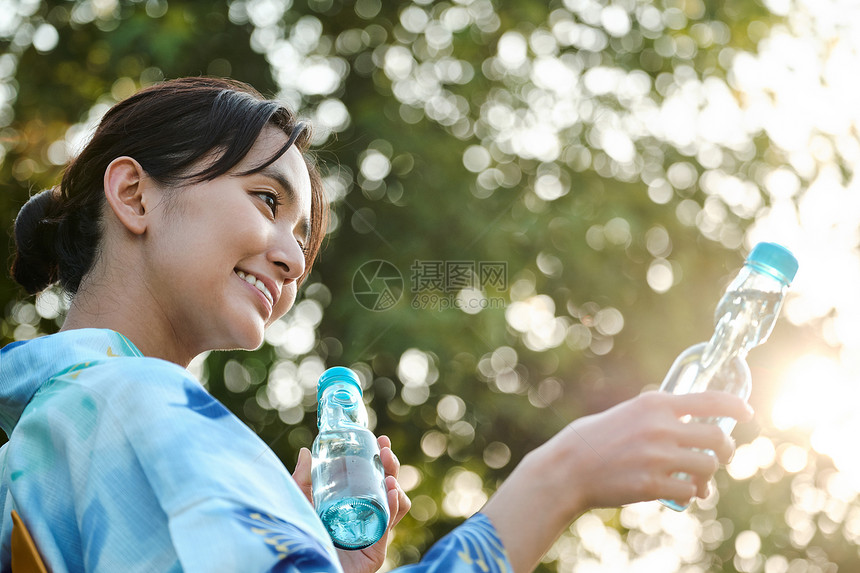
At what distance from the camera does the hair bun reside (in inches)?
55.7

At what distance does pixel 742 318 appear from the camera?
4.04ft

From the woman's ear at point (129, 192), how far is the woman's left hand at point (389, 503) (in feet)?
1.49

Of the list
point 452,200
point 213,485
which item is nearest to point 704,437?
point 213,485

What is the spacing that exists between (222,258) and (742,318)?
0.69 meters

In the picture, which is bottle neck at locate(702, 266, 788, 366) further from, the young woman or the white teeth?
the white teeth

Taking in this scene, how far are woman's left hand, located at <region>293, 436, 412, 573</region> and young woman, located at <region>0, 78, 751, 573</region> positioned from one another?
303 millimetres

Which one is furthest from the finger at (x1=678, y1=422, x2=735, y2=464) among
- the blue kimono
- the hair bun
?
the hair bun

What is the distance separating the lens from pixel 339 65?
3311 mm

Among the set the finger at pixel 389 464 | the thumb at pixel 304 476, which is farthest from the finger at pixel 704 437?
the thumb at pixel 304 476

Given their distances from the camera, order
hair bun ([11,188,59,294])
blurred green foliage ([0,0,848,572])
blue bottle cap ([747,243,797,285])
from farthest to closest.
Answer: blurred green foliage ([0,0,848,572]), hair bun ([11,188,59,294]), blue bottle cap ([747,243,797,285])

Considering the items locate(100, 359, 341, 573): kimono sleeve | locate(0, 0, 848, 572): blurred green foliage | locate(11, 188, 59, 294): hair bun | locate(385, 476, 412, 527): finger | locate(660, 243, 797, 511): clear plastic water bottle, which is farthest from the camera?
locate(0, 0, 848, 572): blurred green foliage

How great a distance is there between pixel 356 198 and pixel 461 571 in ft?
8.35

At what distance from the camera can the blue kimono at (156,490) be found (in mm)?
753

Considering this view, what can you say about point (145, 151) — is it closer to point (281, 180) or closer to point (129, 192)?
point (129, 192)
